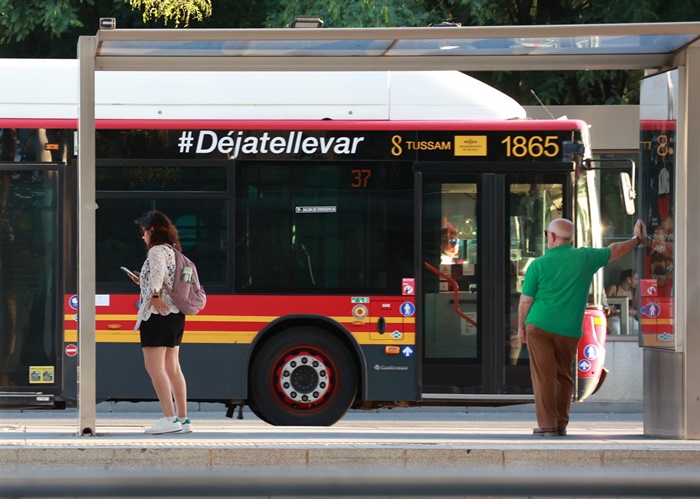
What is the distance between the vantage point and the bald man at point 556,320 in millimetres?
8711

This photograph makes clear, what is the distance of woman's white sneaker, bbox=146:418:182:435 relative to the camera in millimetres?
8578

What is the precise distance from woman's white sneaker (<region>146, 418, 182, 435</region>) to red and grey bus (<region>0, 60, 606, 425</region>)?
2.60 meters

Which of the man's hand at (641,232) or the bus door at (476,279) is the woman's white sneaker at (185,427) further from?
the man's hand at (641,232)

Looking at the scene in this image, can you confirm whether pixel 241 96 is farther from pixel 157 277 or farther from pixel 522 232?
pixel 157 277

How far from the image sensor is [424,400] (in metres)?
11.4

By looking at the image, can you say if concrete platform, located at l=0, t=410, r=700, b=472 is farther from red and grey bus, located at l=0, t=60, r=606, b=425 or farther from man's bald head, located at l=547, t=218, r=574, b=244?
red and grey bus, located at l=0, t=60, r=606, b=425

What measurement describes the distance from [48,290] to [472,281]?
354 centimetres

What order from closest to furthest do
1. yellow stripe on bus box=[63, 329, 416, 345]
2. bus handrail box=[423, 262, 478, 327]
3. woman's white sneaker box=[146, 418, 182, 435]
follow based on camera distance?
woman's white sneaker box=[146, 418, 182, 435] → yellow stripe on bus box=[63, 329, 416, 345] → bus handrail box=[423, 262, 478, 327]

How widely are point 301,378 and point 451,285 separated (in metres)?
1.47

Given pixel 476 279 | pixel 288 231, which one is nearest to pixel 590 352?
pixel 476 279

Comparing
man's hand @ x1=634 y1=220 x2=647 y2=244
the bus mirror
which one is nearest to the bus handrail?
the bus mirror

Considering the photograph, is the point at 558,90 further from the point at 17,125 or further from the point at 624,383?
the point at 17,125

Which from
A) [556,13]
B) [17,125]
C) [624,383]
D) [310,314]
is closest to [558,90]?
[556,13]

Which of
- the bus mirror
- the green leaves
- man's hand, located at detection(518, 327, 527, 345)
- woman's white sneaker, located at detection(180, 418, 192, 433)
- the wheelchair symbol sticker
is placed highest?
the green leaves
